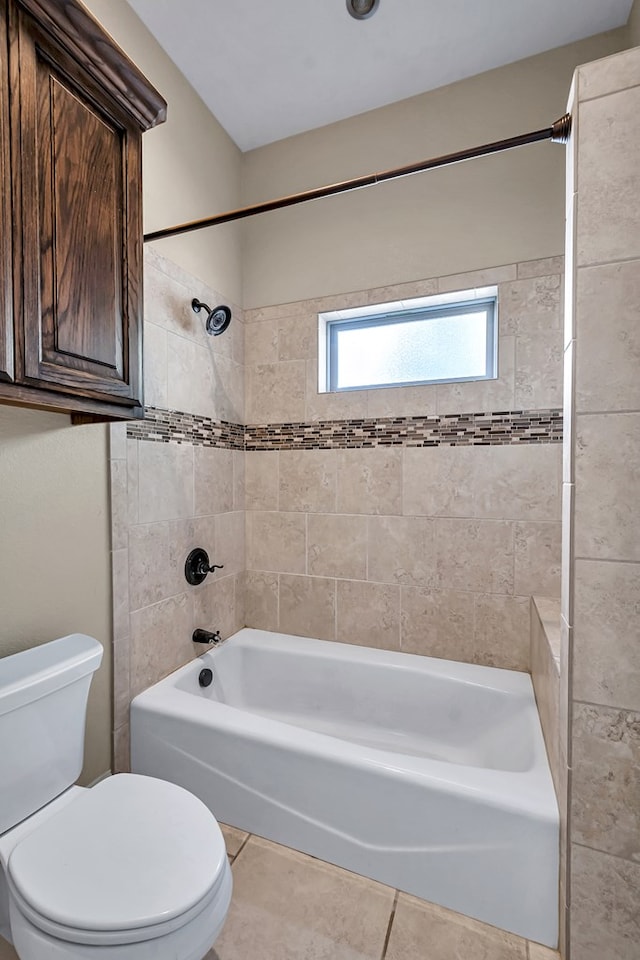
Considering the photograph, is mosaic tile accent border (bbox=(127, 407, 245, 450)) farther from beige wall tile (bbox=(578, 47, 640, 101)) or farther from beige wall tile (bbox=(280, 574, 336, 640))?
beige wall tile (bbox=(578, 47, 640, 101))

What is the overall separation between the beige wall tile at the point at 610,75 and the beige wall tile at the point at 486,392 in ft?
2.97

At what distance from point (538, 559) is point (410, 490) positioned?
0.61 m

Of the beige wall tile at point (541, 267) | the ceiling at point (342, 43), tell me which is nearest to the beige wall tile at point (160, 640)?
the beige wall tile at point (541, 267)

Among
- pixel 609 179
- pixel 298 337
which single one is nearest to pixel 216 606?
pixel 298 337

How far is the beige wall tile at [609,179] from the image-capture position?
100 cm

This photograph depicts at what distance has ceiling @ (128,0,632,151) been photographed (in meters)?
1.64

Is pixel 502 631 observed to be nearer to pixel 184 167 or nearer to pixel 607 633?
pixel 607 633

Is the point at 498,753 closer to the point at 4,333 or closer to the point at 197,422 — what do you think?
the point at 197,422

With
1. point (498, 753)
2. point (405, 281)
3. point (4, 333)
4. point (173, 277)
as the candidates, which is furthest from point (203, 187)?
point (498, 753)

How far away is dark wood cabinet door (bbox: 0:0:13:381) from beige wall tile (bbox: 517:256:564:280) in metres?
1.78

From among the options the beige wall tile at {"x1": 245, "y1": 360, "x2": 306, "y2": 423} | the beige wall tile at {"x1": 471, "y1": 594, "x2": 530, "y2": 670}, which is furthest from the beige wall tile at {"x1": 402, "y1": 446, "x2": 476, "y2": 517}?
the beige wall tile at {"x1": 245, "y1": 360, "x2": 306, "y2": 423}

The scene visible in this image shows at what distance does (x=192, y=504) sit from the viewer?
198 cm

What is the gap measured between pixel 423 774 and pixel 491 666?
81 centimetres

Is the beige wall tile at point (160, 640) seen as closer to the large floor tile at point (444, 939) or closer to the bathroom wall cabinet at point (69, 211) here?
the bathroom wall cabinet at point (69, 211)
